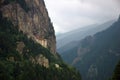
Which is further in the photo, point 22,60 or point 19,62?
point 22,60

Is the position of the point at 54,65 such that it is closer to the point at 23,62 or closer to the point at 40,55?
the point at 40,55

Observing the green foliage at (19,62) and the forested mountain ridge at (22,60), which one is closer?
the green foliage at (19,62)

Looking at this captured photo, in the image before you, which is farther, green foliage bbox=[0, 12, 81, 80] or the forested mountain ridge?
the forested mountain ridge

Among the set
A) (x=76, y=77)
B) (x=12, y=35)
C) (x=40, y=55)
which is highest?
(x=12, y=35)

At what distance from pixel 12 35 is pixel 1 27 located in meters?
9.24

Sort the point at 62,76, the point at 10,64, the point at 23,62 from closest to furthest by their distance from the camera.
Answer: the point at 10,64 → the point at 23,62 → the point at 62,76

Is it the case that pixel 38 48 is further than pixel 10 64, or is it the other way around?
pixel 38 48

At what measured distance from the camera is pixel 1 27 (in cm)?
18975

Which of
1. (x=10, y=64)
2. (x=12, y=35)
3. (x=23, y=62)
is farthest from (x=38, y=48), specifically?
(x=10, y=64)

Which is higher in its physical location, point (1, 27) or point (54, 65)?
point (1, 27)

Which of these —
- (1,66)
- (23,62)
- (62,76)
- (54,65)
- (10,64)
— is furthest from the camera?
(54,65)

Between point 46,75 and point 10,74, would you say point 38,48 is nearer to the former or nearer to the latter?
point 46,75

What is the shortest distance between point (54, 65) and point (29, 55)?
20400 mm

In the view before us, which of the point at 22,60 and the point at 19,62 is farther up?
the point at 19,62
